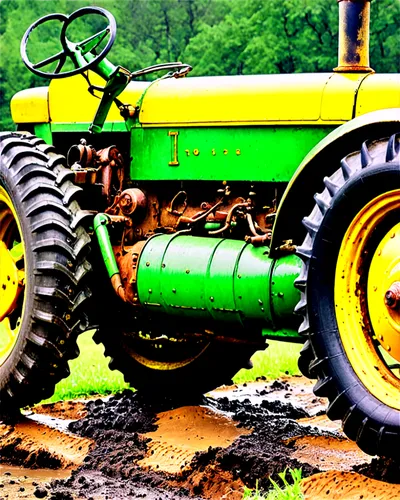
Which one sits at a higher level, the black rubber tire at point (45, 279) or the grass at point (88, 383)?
the black rubber tire at point (45, 279)

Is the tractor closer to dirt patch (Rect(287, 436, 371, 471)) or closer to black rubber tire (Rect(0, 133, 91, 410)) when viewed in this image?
black rubber tire (Rect(0, 133, 91, 410))

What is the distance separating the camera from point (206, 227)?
22.6 feet

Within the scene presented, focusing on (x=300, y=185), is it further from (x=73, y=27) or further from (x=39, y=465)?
(x=73, y=27)

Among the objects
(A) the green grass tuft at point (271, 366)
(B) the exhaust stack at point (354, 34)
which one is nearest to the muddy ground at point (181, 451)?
(A) the green grass tuft at point (271, 366)

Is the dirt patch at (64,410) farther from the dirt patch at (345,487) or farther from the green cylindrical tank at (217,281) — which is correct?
the dirt patch at (345,487)

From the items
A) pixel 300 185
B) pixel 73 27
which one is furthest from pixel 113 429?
pixel 73 27

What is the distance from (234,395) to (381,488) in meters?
3.47

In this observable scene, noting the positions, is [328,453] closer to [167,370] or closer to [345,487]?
[345,487]

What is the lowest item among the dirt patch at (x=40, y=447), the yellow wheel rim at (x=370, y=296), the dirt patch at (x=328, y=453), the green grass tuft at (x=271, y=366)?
the green grass tuft at (x=271, y=366)

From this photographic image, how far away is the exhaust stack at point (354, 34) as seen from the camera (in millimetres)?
6414

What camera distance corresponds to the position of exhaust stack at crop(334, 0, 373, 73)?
6.41 metres

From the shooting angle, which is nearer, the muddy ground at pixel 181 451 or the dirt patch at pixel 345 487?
the dirt patch at pixel 345 487

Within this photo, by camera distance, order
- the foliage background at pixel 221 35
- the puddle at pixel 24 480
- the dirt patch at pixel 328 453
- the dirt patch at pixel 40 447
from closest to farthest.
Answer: the puddle at pixel 24 480, the dirt patch at pixel 328 453, the dirt patch at pixel 40 447, the foliage background at pixel 221 35

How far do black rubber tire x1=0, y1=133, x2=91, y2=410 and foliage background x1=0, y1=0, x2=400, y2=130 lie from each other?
120 ft
